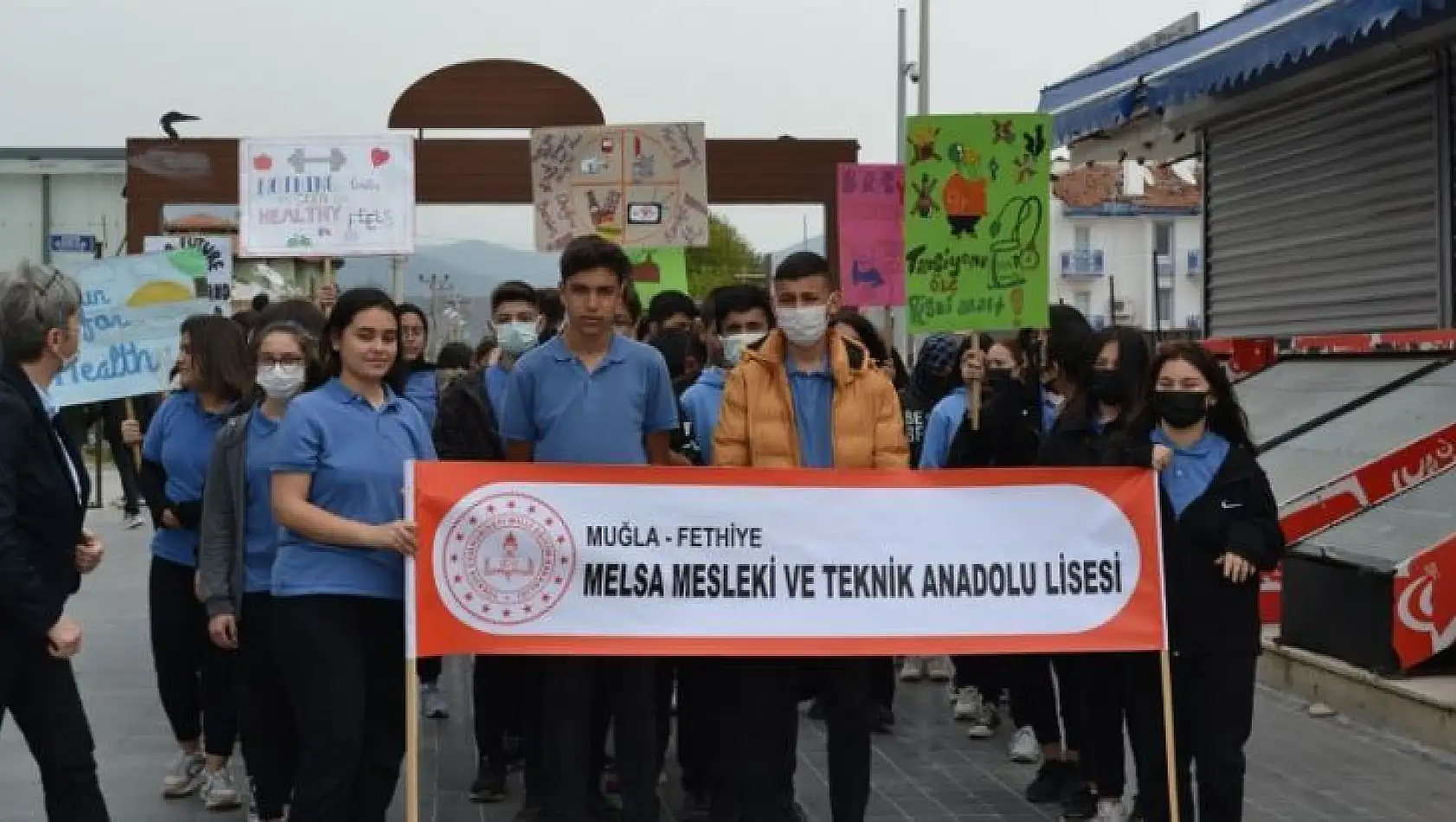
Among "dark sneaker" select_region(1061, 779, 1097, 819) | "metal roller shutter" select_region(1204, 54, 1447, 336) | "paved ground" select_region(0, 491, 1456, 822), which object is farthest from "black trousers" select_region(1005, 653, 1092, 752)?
"metal roller shutter" select_region(1204, 54, 1447, 336)

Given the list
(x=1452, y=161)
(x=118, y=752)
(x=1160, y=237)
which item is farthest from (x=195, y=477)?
(x=1160, y=237)

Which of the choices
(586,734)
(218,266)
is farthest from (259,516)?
(218,266)

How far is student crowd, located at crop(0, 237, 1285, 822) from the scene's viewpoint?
5.12 metres

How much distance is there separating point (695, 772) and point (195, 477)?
2.32 m

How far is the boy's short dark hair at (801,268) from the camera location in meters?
6.02

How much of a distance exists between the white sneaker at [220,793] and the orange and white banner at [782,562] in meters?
1.92

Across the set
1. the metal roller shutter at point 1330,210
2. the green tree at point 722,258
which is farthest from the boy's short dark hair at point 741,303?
the green tree at point 722,258

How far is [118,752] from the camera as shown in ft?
26.3

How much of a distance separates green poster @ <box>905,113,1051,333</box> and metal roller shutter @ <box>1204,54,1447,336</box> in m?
5.61

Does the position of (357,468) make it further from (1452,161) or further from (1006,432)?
(1452,161)

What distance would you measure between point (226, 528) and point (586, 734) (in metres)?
1.59

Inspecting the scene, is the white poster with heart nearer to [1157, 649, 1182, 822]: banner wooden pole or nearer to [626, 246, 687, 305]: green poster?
[626, 246, 687, 305]: green poster

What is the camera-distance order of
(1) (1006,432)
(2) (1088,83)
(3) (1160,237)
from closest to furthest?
1. (1) (1006,432)
2. (2) (1088,83)
3. (3) (1160,237)

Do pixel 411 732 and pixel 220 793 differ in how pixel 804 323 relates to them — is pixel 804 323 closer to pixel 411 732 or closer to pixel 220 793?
pixel 411 732
